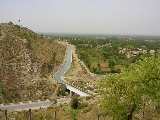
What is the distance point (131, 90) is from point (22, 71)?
150 feet

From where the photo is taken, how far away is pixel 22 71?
53688mm

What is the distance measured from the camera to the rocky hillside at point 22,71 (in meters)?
42.7

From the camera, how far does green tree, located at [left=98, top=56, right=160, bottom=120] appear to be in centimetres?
1390

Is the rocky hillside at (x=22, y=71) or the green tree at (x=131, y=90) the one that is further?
the rocky hillside at (x=22, y=71)

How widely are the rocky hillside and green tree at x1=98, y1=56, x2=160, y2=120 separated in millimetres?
29672

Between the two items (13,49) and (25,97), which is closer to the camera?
(25,97)

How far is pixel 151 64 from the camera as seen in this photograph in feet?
47.3

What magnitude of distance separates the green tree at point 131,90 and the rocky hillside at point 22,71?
97.3 ft

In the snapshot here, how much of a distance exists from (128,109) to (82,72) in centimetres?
5206

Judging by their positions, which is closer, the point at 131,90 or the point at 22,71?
the point at 131,90

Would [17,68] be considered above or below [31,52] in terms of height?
below

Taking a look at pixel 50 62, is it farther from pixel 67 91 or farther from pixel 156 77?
pixel 156 77

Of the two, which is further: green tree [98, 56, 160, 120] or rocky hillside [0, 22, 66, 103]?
rocky hillside [0, 22, 66, 103]

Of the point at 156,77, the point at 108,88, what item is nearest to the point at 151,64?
the point at 156,77
